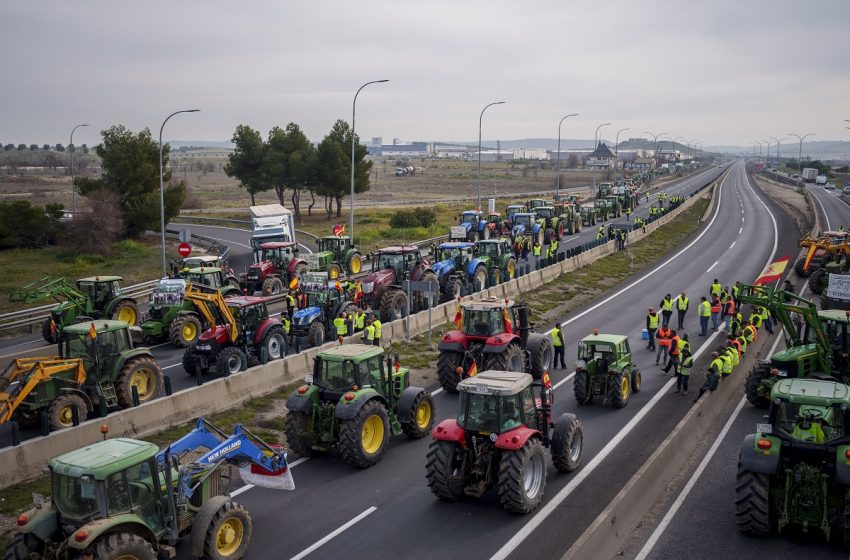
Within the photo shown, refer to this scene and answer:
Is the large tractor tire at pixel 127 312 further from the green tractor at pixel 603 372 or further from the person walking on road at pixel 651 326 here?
the person walking on road at pixel 651 326

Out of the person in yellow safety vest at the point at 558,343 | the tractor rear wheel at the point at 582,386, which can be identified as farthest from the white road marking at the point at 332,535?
the person in yellow safety vest at the point at 558,343

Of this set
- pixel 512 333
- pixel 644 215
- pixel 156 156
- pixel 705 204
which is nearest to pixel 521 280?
pixel 512 333

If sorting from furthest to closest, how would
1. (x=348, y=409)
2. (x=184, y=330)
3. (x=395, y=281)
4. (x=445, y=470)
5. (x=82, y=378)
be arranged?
(x=395, y=281), (x=184, y=330), (x=82, y=378), (x=348, y=409), (x=445, y=470)

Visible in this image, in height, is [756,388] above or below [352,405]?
below

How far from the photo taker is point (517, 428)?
12797 millimetres

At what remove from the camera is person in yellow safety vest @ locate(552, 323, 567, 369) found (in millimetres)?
22375

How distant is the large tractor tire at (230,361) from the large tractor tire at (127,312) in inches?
280

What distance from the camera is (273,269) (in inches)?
1355

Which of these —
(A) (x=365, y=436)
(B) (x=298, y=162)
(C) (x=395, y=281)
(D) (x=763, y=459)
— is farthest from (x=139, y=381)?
(B) (x=298, y=162)

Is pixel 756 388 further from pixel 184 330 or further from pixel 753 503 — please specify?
pixel 184 330

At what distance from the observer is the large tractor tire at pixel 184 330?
24.4 metres

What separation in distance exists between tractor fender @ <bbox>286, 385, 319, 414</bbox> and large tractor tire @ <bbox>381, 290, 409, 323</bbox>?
39.2 ft

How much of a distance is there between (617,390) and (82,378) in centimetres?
1250

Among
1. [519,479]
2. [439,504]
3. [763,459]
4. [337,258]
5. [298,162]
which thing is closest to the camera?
[763,459]
